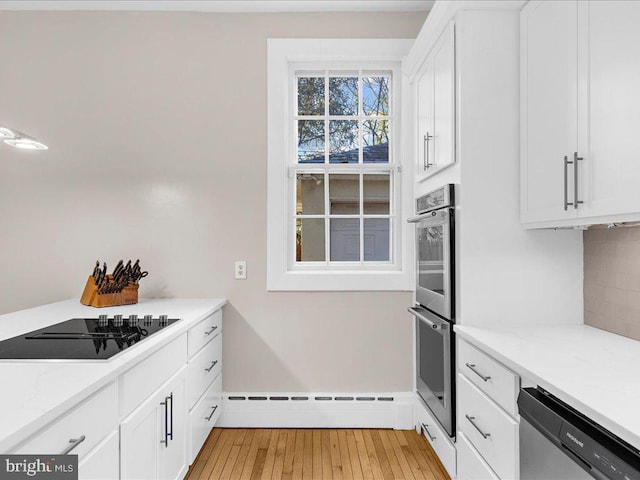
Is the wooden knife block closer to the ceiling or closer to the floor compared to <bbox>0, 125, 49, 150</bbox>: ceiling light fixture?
closer to the floor

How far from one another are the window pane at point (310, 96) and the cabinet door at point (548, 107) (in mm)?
1345

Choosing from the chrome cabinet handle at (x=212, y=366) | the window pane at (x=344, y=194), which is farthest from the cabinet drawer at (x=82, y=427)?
the window pane at (x=344, y=194)

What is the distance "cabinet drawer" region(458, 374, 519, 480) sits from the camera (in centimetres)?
142

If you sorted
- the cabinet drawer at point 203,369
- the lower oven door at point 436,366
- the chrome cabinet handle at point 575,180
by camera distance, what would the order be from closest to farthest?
1. the chrome cabinet handle at point 575,180
2. the lower oven door at point 436,366
3. the cabinet drawer at point 203,369

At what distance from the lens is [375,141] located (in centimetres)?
290

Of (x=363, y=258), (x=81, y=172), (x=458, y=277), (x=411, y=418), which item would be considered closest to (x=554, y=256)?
(x=458, y=277)

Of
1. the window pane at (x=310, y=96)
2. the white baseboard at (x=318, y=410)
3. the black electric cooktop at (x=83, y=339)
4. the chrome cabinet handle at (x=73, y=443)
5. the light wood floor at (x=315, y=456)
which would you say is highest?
the window pane at (x=310, y=96)

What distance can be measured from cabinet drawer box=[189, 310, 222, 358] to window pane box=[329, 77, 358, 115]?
5.14 feet

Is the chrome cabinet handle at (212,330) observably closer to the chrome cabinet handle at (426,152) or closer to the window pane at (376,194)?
the window pane at (376,194)

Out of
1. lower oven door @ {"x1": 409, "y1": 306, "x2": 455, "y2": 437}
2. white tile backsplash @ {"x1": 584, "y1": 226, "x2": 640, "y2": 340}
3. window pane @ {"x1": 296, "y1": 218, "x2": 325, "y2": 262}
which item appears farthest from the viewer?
window pane @ {"x1": 296, "y1": 218, "x2": 325, "y2": 262}

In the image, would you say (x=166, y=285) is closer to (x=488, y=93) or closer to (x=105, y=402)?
(x=105, y=402)

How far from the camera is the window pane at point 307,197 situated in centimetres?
288

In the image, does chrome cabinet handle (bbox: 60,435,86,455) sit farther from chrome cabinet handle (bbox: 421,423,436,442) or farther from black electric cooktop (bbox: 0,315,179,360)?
chrome cabinet handle (bbox: 421,423,436,442)

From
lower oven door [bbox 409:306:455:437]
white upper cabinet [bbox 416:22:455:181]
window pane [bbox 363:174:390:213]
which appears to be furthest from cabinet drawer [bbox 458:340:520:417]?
window pane [bbox 363:174:390:213]
